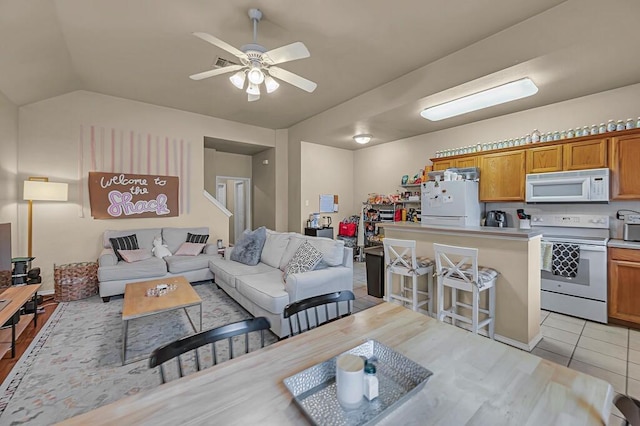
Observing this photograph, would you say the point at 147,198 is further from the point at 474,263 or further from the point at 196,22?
the point at 474,263

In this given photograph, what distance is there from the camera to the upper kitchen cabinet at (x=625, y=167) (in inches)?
123

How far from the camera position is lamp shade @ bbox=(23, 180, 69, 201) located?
144 inches

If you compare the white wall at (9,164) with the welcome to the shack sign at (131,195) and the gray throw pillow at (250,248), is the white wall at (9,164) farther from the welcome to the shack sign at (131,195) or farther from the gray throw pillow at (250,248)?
the gray throw pillow at (250,248)

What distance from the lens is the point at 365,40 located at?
2939mm

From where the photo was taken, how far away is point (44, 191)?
375 centimetres

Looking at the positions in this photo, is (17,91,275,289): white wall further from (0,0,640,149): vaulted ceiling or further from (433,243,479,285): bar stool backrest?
(433,243,479,285): bar stool backrest

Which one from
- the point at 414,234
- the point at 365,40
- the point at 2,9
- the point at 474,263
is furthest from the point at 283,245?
the point at 2,9

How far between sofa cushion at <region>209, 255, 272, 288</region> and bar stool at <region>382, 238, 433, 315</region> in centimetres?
138

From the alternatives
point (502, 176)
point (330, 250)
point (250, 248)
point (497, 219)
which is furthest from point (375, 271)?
point (502, 176)

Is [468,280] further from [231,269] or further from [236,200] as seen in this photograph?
[236,200]

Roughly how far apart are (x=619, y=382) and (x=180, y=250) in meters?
5.36

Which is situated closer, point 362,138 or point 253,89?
point 253,89

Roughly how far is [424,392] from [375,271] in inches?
121

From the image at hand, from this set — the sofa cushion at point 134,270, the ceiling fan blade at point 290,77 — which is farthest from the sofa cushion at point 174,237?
the ceiling fan blade at point 290,77
